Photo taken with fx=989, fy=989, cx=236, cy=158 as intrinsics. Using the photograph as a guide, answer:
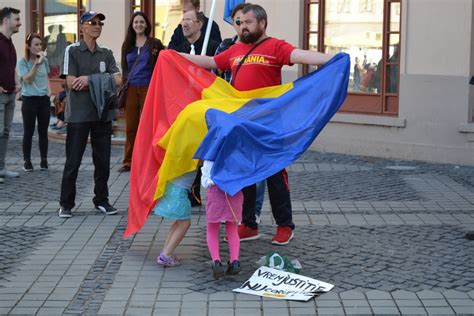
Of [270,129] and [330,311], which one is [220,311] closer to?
[330,311]

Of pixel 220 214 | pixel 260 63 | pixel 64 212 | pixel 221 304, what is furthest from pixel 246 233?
pixel 64 212

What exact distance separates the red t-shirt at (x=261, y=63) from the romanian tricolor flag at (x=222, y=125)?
9cm

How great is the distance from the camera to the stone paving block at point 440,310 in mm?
6441

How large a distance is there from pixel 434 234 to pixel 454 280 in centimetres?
160

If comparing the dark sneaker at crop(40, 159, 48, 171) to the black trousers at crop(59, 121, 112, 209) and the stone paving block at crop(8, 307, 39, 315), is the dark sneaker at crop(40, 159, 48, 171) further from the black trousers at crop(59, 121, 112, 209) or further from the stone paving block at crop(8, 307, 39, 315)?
the stone paving block at crop(8, 307, 39, 315)

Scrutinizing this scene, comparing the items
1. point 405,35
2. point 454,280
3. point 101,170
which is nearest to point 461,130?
point 405,35

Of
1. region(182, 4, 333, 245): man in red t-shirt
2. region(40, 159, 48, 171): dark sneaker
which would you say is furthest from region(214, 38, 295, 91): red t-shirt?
region(40, 159, 48, 171): dark sneaker

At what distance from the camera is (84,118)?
Result: 31.8ft

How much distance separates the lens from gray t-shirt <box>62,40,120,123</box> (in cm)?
968

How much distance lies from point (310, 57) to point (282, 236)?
1601mm

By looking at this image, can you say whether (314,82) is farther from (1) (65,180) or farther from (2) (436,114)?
(2) (436,114)

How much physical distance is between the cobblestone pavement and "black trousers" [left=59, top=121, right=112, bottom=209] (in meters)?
0.26

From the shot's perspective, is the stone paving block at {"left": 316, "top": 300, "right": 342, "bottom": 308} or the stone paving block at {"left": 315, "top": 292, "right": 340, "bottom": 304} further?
the stone paving block at {"left": 315, "top": 292, "right": 340, "bottom": 304}

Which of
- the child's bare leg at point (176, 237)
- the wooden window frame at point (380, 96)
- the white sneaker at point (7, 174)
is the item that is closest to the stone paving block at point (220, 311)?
the child's bare leg at point (176, 237)
